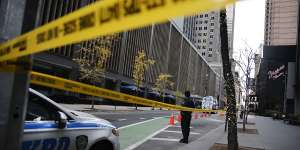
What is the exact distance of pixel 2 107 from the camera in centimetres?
342

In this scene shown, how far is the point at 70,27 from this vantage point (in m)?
2.45

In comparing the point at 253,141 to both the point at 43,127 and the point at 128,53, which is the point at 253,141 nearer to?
the point at 43,127

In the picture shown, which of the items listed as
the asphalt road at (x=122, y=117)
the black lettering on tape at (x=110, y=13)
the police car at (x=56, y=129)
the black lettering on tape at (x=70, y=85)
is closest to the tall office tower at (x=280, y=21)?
the asphalt road at (x=122, y=117)

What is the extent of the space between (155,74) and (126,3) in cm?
8574

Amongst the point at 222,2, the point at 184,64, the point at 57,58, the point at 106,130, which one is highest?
the point at 184,64

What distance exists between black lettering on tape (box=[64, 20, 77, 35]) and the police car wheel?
328 cm

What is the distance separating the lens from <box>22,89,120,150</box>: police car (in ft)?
14.9

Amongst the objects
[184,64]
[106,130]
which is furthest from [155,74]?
[106,130]

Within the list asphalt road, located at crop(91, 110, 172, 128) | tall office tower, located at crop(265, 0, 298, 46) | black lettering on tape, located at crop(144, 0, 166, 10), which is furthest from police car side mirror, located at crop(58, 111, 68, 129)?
tall office tower, located at crop(265, 0, 298, 46)

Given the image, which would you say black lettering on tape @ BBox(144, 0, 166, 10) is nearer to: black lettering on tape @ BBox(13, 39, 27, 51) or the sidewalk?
black lettering on tape @ BBox(13, 39, 27, 51)

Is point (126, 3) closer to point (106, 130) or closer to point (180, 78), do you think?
point (106, 130)

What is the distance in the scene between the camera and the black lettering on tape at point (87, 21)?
7.60ft

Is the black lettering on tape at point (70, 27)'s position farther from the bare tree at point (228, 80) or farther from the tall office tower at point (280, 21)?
the tall office tower at point (280, 21)

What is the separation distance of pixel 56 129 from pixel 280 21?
19119 cm
